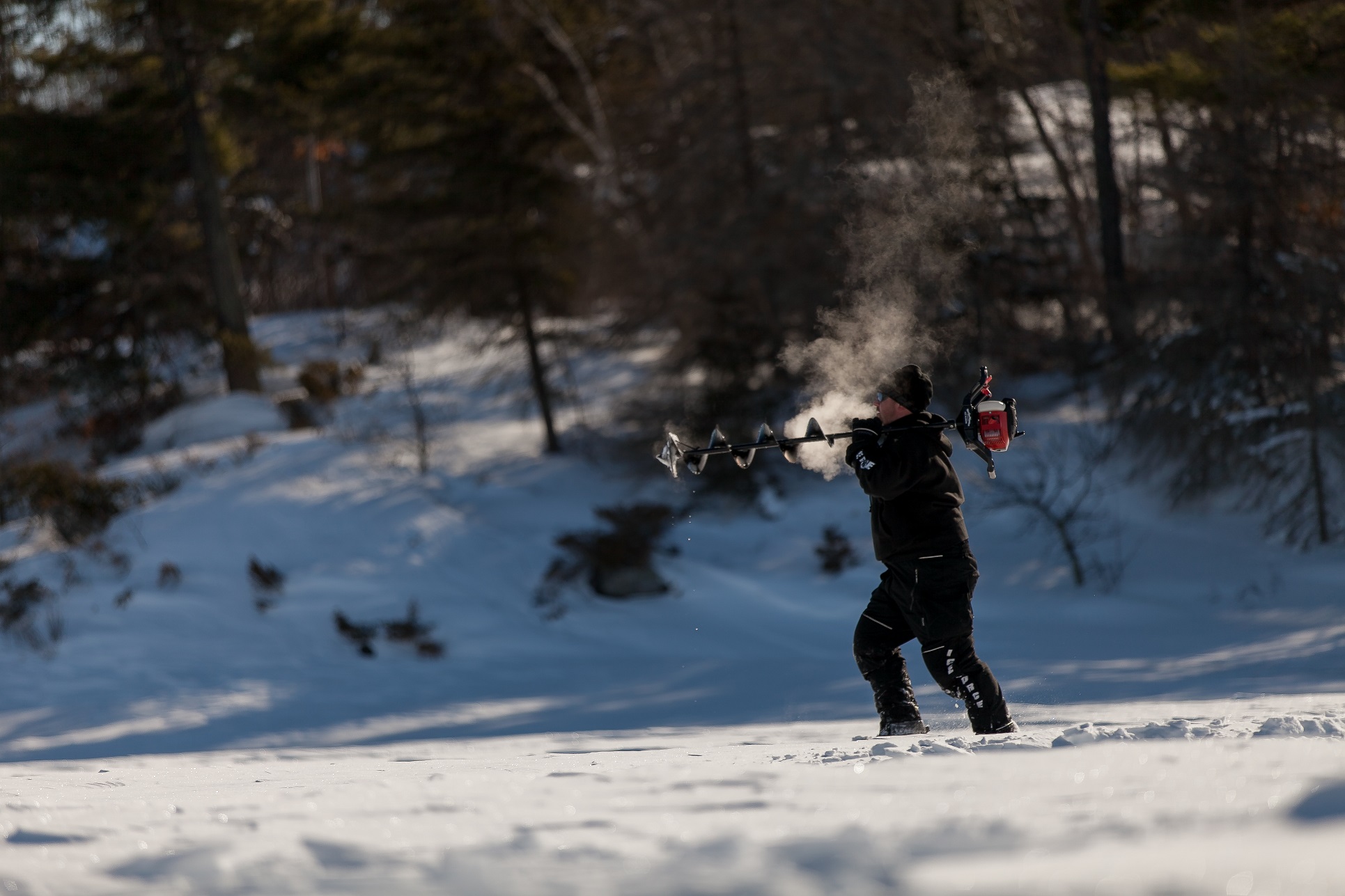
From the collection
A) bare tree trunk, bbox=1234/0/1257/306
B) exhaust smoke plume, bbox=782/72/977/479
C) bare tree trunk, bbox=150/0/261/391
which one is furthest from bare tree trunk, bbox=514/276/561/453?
bare tree trunk, bbox=1234/0/1257/306

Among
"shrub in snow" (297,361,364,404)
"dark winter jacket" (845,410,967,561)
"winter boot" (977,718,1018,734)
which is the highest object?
"shrub in snow" (297,361,364,404)

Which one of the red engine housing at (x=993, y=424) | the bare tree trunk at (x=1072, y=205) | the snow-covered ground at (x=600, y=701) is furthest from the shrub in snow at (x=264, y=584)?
the bare tree trunk at (x=1072, y=205)

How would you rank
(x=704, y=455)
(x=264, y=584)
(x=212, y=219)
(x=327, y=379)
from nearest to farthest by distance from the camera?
(x=704, y=455)
(x=264, y=584)
(x=212, y=219)
(x=327, y=379)

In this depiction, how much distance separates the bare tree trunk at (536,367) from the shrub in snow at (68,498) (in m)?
6.41

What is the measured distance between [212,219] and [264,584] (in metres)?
10.0

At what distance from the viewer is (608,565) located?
12375 mm

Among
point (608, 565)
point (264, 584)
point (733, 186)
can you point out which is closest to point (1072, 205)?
point (733, 186)

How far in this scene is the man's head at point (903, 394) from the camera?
5.22m

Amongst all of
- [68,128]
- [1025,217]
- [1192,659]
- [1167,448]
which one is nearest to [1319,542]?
[1167,448]

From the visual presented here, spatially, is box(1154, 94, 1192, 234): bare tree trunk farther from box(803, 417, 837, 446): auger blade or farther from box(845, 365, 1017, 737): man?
box(845, 365, 1017, 737): man

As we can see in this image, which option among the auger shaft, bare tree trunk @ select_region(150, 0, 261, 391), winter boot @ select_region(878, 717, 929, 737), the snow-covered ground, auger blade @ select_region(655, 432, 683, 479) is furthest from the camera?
bare tree trunk @ select_region(150, 0, 261, 391)

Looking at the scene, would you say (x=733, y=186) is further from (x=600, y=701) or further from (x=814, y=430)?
(x=814, y=430)

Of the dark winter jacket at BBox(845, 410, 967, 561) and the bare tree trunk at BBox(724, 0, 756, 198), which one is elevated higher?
the bare tree trunk at BBox(724, 0, 756, 198)

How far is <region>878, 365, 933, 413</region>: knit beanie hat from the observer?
17.1 feet
